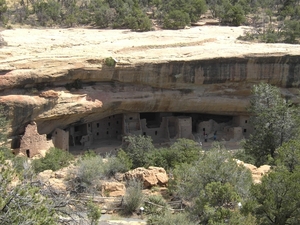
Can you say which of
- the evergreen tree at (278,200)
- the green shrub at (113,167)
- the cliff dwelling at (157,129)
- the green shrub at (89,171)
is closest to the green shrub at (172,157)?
the green shrub at (113,167)

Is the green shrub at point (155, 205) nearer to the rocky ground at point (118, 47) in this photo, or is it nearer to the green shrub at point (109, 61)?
the rocky ground at point (118, 47)

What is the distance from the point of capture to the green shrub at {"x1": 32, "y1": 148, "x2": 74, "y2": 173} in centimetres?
1792

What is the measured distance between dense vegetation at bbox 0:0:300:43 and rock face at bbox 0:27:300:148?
514cm

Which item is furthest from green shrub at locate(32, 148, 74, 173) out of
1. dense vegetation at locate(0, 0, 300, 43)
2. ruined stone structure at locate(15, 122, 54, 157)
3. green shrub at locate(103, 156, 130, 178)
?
dense vegetation at locate(0, 0, 300, 43)

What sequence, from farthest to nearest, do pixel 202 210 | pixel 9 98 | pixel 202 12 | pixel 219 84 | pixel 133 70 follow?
pixel 202 12
pixel 219 84
pixel 133 70
pixel 9 98
pixel 202 210

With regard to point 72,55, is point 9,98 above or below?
below

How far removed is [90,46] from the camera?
23.4m

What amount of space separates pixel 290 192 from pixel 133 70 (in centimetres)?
1287

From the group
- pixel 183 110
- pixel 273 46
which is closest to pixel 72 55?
pixel 183 110

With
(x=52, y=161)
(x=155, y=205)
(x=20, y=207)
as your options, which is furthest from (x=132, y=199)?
(x=52, y=161)

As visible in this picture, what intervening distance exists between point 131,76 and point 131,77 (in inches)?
2.0

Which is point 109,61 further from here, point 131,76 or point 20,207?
point 20,207

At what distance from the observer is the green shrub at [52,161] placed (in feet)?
58.8

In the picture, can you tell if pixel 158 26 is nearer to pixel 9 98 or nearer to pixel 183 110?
pixel 183 110
